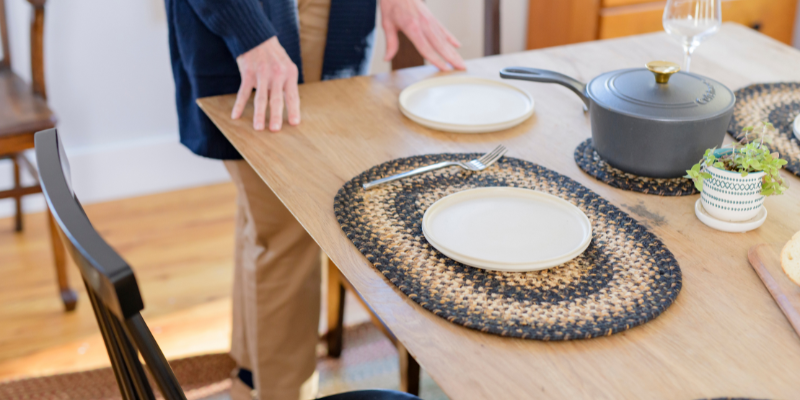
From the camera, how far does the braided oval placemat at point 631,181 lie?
33.4 inches

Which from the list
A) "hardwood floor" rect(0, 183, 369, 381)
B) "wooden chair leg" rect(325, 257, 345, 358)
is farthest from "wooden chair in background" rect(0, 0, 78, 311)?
"wooden chair leg" rect(325, 257, 345, 358)

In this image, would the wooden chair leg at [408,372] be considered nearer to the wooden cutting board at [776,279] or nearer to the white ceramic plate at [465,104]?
the white ceramic plate at [465,104]

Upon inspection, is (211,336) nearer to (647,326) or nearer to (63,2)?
(63,2)

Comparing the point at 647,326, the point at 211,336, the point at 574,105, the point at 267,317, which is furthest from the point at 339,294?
the point at 647,326

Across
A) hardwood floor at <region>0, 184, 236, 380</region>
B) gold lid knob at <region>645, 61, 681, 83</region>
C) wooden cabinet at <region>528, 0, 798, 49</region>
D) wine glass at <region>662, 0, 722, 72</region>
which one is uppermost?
wine glass at <region>662, 0, 722, 72</region>

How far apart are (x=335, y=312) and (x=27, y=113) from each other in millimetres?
949

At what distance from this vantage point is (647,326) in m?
0.62

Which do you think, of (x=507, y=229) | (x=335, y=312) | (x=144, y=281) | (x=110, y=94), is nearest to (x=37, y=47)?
(x=110, y=94)

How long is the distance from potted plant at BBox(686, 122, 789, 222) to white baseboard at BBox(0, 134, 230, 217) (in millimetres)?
2098

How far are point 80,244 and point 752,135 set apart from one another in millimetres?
894

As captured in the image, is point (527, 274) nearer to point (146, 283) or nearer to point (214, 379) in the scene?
point (214, 379)

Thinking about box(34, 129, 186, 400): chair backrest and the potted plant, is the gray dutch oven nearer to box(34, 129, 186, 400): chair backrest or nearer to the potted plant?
the potted plant

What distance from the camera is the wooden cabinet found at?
7.95 feet

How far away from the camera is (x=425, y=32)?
1.32 meters
